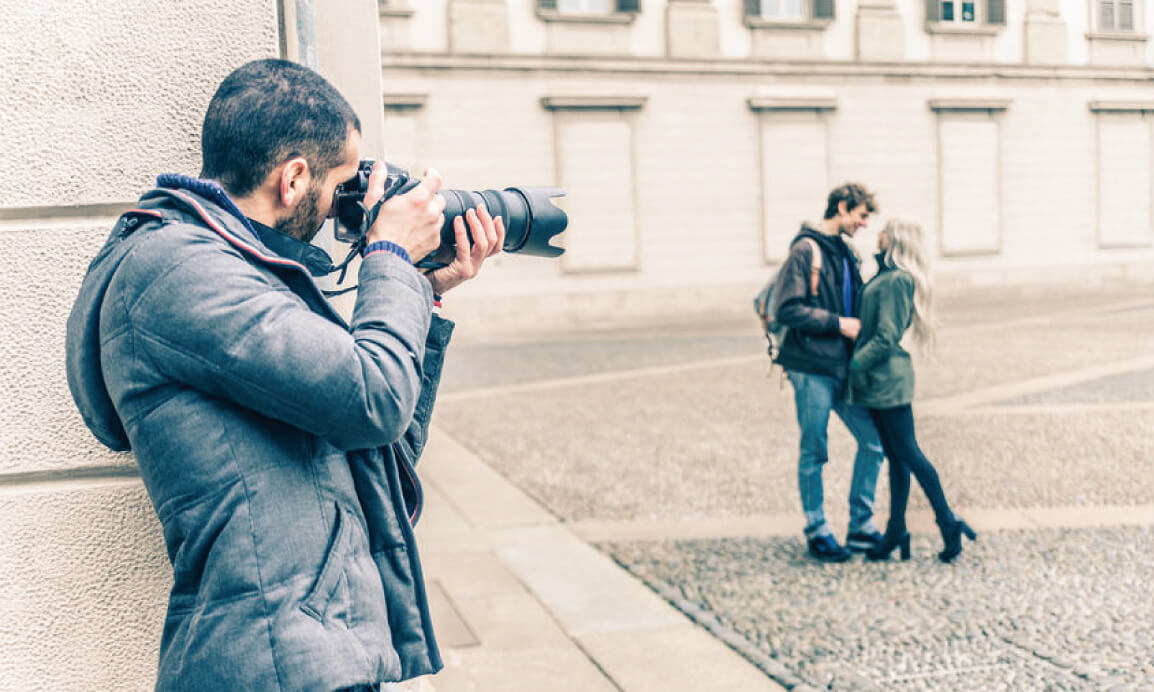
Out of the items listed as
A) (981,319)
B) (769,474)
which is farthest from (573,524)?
(981,319)

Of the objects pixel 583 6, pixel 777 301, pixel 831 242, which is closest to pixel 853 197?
pixel 831 242

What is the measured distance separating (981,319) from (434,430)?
1201 cm

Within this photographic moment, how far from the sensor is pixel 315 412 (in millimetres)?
1349

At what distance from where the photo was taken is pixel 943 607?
13.8 feet

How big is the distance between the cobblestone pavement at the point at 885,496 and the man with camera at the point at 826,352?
0.23 meters

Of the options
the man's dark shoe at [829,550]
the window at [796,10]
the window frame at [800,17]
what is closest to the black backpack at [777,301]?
the man's dark shoe at [829,550]

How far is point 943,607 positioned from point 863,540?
2.59 feet

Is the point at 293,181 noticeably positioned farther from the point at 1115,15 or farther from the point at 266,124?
the point at 1115,15

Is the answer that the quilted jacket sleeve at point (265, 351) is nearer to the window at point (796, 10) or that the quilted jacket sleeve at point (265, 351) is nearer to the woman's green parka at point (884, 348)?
the woman's green parka at point (884, 348)

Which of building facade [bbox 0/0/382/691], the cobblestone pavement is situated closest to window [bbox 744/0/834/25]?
the cobblestone pavement

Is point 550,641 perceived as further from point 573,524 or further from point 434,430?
point 434,430

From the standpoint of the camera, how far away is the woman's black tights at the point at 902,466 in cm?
474

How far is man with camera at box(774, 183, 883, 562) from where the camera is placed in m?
4.84

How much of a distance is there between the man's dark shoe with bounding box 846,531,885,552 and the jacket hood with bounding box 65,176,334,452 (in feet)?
12.9
